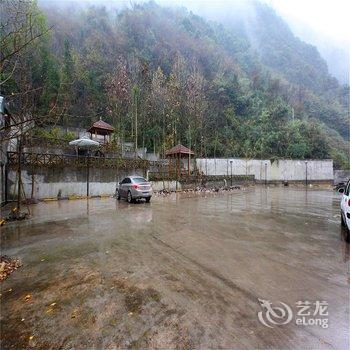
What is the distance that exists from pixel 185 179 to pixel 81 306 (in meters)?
23.0

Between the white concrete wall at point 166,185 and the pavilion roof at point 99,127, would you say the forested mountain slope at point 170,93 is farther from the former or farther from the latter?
the white concrete wall at point 166,185

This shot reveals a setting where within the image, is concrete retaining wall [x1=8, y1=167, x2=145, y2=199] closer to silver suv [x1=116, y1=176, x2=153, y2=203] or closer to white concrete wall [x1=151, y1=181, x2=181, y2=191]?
white concrete wall [x1=151, y1=181, x2=181, y2=191]

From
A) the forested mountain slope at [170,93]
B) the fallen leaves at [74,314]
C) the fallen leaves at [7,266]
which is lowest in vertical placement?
the fallen leaves at [7,266]

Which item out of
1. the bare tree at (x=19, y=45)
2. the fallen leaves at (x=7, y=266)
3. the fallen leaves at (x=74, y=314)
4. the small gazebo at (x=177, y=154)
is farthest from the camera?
the small gazebo at (x=177, y=154)

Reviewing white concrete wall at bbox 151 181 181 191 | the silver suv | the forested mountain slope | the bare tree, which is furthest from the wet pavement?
white concrete wall at bbox 151 181 181 191

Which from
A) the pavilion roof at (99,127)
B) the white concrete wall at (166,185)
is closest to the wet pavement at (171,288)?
the white concrete wall at (166,185)

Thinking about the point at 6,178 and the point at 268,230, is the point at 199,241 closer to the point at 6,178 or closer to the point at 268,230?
the point at 268,230

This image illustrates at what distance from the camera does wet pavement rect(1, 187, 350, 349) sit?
296 centimetres

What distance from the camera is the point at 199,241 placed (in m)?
6.80

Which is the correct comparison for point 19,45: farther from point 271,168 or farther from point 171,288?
point 271,168

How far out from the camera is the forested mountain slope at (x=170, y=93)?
1324 inches

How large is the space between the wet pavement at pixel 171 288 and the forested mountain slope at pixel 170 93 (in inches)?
368

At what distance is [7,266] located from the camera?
17.0ft

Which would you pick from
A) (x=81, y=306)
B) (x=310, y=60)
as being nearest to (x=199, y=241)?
(x=81, y=306)
